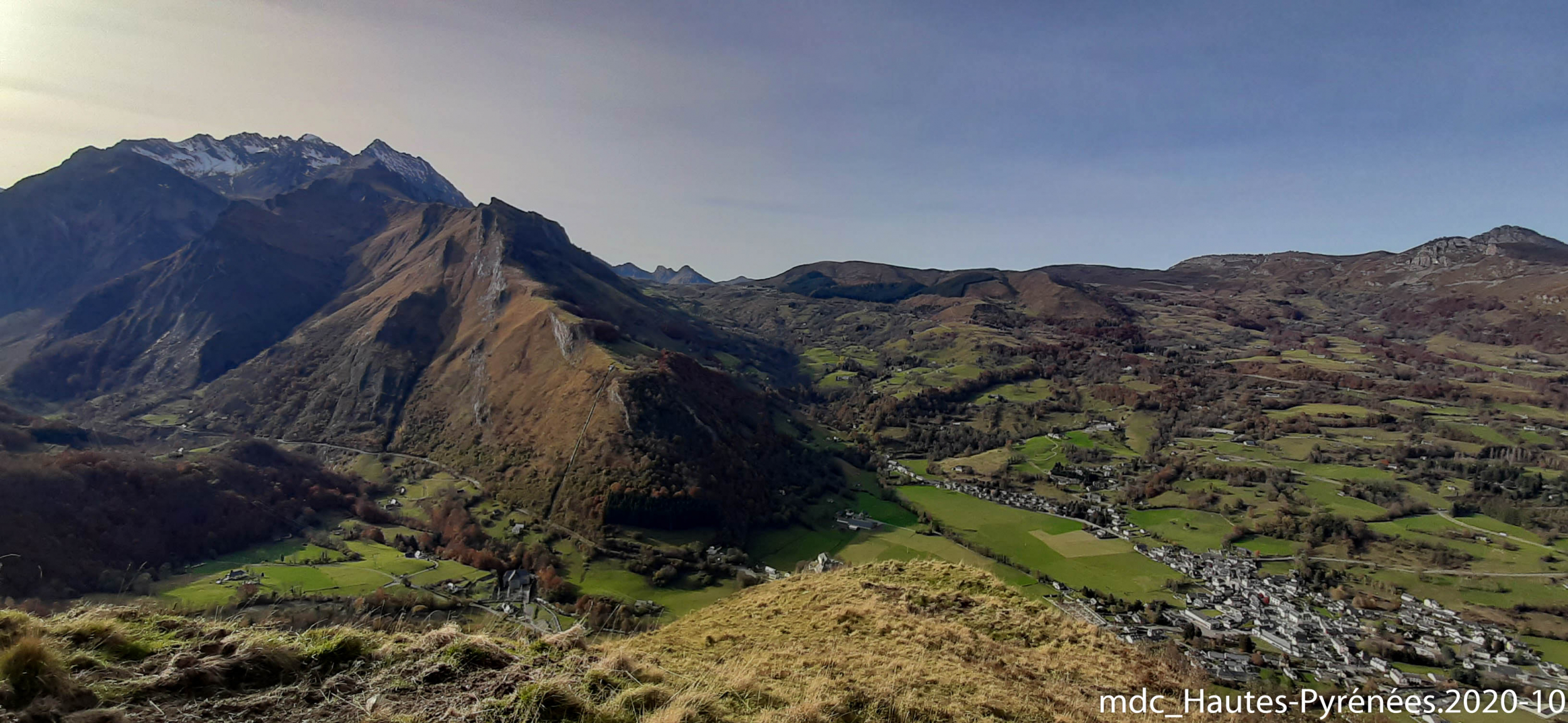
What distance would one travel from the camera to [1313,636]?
155 ft

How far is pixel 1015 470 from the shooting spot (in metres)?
99.4

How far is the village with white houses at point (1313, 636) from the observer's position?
1609 inches

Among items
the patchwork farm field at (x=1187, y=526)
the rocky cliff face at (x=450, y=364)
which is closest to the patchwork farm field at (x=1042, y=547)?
the patchwork farm field at (x=1187, y=526)

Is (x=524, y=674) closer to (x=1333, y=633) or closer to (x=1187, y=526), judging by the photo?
(x=1333, y=633)

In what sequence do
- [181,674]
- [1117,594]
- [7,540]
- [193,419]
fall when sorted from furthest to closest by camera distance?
[193,419] < [1117,594] < [7,540] < [181,674]

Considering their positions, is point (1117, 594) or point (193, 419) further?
point (193, 419)

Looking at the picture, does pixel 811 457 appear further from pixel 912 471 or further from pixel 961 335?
pixel 961 335

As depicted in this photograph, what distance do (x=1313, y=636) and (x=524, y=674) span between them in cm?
6245

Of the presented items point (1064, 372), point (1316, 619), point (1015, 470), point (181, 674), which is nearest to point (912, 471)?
point (1015, 470)

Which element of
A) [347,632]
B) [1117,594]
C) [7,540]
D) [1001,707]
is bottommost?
[1117,594]

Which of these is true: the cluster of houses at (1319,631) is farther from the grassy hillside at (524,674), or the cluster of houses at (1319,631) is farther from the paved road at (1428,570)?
the grassy hillside at (524,674)

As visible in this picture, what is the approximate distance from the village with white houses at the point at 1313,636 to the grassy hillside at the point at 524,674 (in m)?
30.9

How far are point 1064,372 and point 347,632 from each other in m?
167

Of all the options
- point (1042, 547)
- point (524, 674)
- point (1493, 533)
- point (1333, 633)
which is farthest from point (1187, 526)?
point (524, 674)
